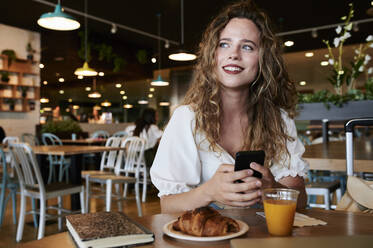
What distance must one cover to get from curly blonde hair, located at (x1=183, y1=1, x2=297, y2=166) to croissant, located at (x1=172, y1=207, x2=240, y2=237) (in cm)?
57

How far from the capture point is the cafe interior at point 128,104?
4.28ft

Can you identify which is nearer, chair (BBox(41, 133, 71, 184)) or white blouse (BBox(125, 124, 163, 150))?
white blouse (BBox(125, 124, 163, 150))

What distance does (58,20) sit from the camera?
151 inches

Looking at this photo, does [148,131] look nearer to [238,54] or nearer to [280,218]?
[238,54]

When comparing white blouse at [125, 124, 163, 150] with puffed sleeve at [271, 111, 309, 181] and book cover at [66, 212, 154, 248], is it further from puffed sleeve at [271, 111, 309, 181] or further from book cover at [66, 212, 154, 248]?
book cover at [66, 212, 154, 248]

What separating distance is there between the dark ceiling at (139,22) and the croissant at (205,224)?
4830 millimetres

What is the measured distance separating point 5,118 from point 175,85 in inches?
Result: 207

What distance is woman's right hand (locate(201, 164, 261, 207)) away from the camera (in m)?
0.83

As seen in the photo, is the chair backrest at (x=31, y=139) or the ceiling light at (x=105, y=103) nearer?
the chair backrest at (x=31, y=139)

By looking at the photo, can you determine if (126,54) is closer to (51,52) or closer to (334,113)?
(51,52)

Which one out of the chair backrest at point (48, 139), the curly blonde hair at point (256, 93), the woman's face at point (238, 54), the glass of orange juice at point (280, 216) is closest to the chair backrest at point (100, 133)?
the chair backrest at point (48, 139)

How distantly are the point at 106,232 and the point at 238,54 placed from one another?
0.86 m

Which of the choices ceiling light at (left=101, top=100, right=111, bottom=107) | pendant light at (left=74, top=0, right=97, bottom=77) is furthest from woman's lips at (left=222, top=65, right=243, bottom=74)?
ceiling light at (left=101, top=100, right=111, bottom=107)

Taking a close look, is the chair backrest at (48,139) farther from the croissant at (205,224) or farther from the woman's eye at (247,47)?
the croissant at (205,224)
